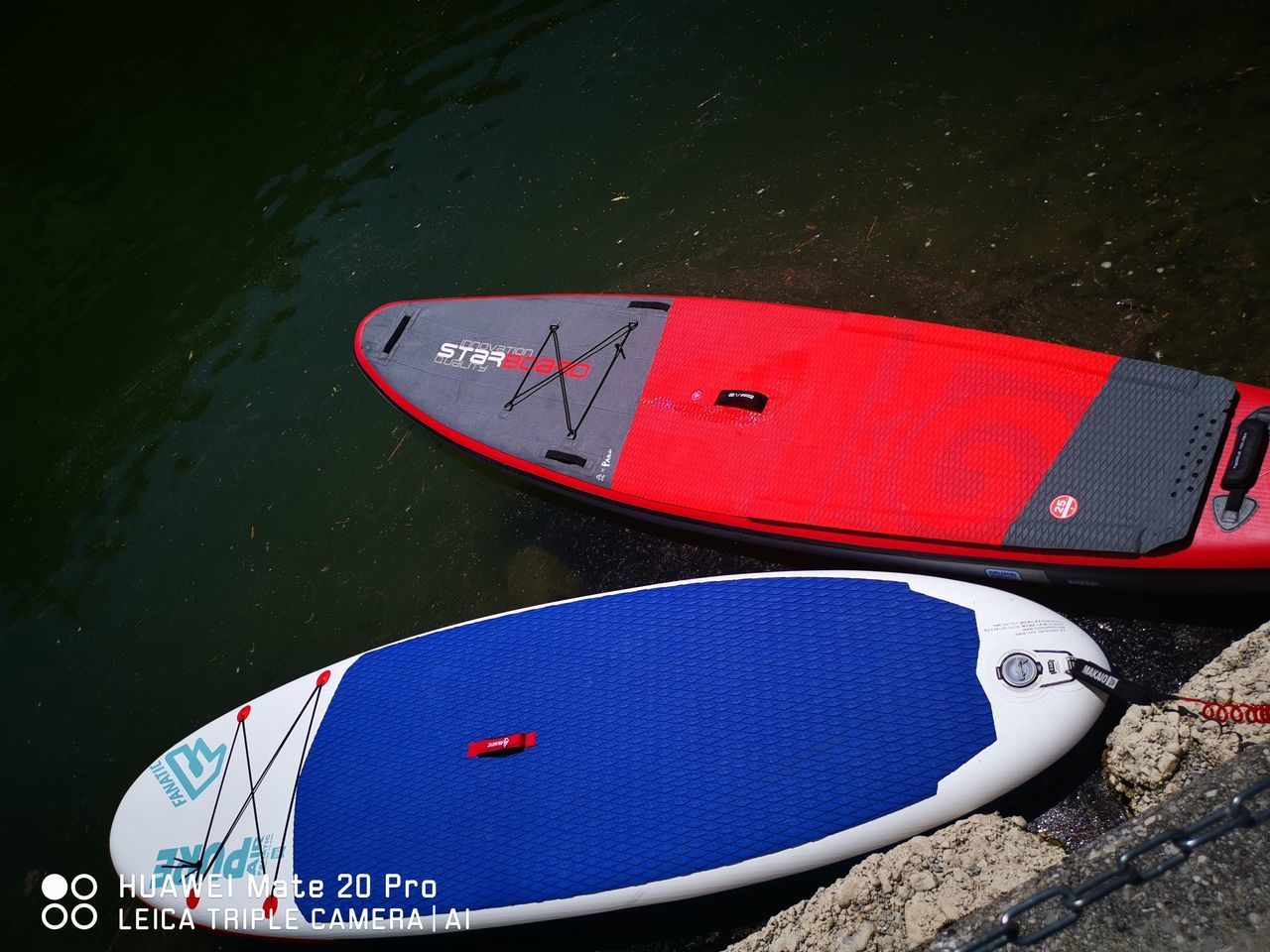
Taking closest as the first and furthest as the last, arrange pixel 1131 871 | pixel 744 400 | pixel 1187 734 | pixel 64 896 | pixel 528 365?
1. pixel 1131 871
2. pixel 1187 734
3. pixel 744 400
4. pixel 64 896
5. pixel 528 365

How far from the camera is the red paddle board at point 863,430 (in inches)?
174

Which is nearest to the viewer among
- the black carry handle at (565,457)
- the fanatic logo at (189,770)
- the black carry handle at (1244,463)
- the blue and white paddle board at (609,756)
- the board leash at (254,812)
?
the blue and white paddle board at (609,756)

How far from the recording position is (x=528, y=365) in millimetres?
6172

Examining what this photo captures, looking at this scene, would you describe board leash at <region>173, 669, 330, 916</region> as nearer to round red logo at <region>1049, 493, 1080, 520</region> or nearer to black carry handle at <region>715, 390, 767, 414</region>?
black carry handle at <region>715, 390, 767, 414</region>

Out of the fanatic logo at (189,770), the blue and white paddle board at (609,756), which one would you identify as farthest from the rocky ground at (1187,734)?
the fanatic logo at (189,770)

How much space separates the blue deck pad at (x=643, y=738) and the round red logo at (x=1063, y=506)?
74cm

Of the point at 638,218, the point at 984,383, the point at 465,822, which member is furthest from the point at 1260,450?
the point at 638,218

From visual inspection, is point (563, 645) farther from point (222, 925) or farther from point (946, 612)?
point (222, 925)

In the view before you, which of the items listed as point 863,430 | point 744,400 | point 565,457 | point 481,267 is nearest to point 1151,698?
point 863,430

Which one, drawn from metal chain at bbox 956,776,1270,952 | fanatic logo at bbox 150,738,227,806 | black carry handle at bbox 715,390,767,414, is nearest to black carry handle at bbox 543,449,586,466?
black carry handle at bbox 715,390,767,414

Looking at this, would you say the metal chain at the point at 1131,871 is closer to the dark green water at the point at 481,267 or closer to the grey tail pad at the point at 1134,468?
the dark green water at the point at 481,267

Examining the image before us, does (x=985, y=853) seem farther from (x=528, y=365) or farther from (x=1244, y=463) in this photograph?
(x=528, y=365)

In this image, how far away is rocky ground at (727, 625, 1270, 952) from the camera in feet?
11.0

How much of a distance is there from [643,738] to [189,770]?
113 inches
